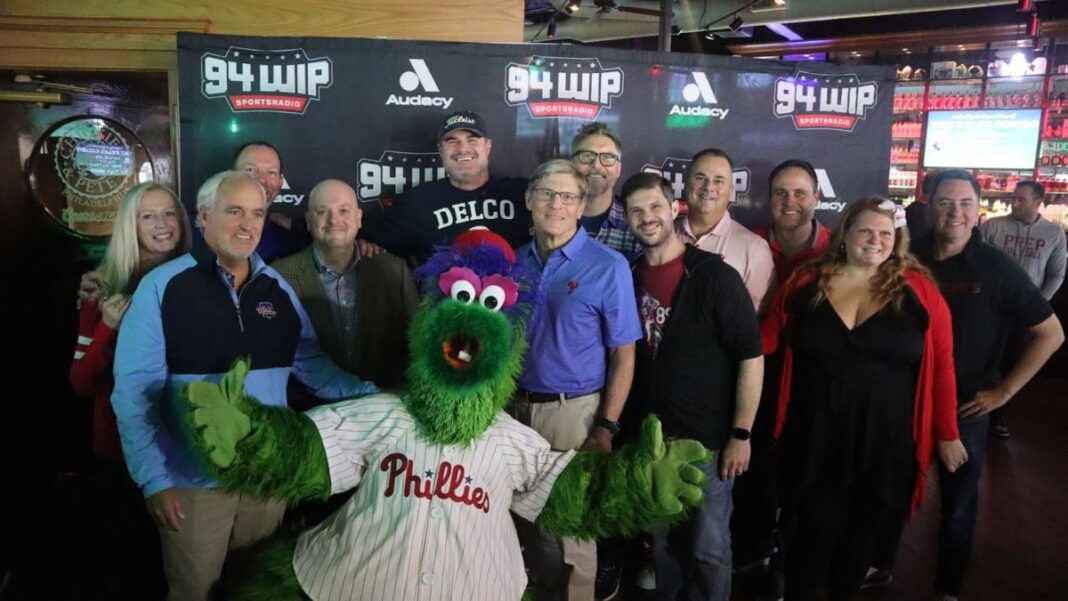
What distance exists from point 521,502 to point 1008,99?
7762mm

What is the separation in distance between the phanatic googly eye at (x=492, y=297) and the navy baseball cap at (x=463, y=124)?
1.29 m

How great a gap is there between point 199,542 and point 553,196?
1.41 metres

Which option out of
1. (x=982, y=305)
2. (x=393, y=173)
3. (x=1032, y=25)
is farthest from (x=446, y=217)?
(x=1032, y=25)

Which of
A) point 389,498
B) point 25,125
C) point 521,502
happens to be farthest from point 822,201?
point 25,125

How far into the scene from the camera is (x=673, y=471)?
1494 millimetres

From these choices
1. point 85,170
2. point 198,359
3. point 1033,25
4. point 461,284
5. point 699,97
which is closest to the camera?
point 461,284

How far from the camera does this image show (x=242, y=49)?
288 cm

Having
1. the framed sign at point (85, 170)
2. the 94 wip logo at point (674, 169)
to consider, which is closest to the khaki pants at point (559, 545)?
the 94 wip logo at point (674, 169)

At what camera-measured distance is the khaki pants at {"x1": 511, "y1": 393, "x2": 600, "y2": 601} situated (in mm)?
2117

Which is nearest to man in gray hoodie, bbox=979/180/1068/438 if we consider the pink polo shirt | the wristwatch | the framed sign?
the pink polo shirt

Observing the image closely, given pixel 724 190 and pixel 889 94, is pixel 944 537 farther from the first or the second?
pixel 889 94

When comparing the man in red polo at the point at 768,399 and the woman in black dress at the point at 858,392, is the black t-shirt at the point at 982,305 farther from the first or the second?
the man in red polo at the point at 768,399

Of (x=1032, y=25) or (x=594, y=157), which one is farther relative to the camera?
(x=1032, y=25)

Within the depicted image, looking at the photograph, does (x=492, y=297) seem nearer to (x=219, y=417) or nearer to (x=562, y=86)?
(x=219, y=417)
